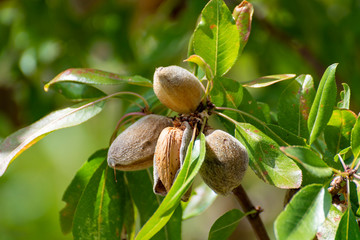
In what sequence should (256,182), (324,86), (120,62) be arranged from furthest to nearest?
(256,182), (120,62), (324,86)

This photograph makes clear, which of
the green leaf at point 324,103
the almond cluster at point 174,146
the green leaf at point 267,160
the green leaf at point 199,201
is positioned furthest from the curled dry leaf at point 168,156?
the green leaf at point 199,201

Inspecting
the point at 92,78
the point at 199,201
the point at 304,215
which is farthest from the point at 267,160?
the point at 199,201

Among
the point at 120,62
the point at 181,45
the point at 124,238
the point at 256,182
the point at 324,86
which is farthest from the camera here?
the point at 256,182

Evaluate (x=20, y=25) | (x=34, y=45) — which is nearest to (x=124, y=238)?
(x=34, y=45)

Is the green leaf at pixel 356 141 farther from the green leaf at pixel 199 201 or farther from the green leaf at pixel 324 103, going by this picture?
the green leaf at pixel 199 201

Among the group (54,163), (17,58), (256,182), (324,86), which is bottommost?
(256,182)

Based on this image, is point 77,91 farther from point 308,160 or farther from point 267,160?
point 308,160

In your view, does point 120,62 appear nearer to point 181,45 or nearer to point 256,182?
point 181,45
